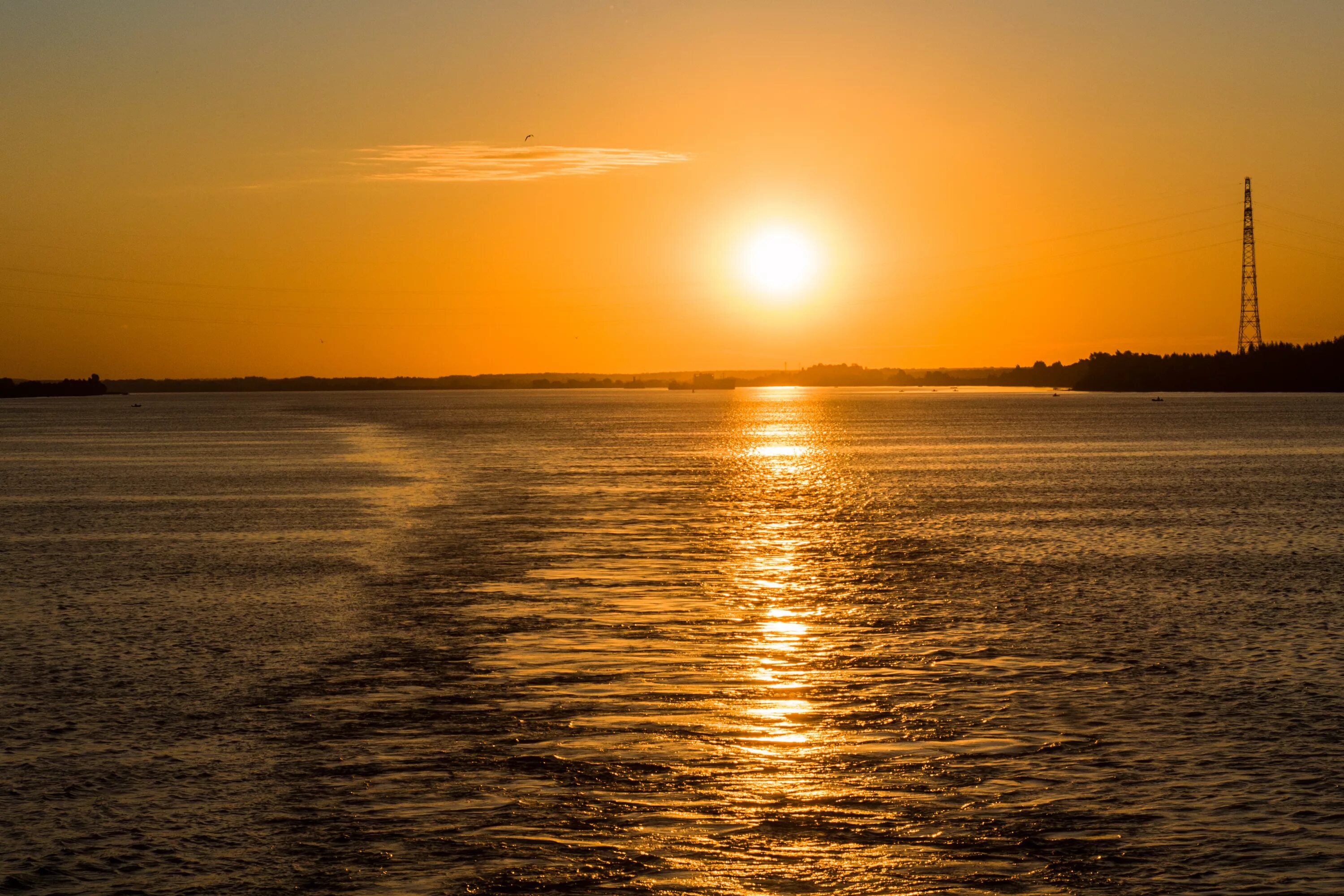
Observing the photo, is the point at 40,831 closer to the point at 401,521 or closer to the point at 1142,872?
the point at 1142,872

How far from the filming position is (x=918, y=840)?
38.5 feet

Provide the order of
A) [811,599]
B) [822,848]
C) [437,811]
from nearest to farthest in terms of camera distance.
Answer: [822,848] < [437,811] < [811,599]

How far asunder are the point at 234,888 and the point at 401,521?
31.6 metres

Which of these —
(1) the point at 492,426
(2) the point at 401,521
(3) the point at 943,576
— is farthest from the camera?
(1) the point at 492,426

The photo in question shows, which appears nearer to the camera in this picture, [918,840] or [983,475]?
[918,840]

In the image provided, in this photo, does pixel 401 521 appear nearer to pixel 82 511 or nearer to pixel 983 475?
pixel 82 511

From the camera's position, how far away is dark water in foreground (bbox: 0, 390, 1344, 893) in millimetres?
11453

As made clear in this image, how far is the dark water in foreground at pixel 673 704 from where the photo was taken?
1145 centimetres

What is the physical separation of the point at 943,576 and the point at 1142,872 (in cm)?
1843

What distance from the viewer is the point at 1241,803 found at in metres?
12.8

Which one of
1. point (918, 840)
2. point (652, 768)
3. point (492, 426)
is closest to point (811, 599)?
point (652, 768)

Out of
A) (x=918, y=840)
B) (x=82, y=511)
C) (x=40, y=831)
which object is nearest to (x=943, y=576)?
(x=918, y=840)

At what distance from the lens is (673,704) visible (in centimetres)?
1661

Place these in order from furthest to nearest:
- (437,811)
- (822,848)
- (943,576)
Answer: (943,576)
(437,811)
(822,848)
